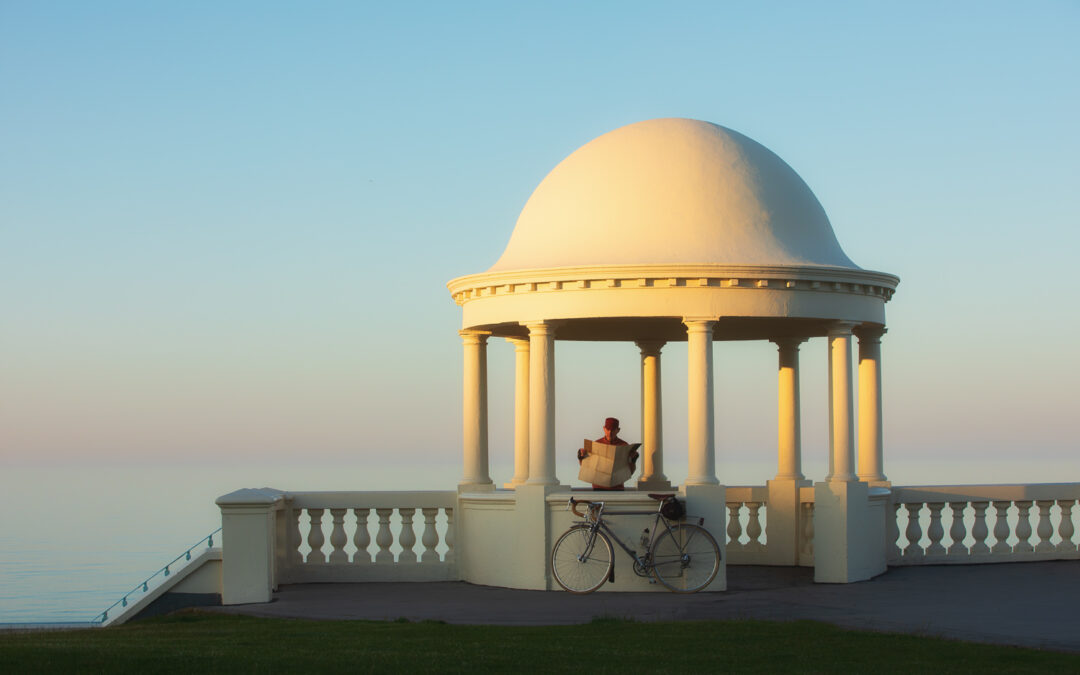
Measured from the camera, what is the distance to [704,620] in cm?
1645

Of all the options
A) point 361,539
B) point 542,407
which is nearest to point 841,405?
point 542,407

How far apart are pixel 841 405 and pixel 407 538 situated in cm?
679

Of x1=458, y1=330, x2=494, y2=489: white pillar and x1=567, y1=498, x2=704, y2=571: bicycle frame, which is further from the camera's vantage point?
x1=458, y1=330, x2=494, y2=489: white pillar

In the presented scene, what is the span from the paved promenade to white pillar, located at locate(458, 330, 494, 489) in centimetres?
199

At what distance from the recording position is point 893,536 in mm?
22969

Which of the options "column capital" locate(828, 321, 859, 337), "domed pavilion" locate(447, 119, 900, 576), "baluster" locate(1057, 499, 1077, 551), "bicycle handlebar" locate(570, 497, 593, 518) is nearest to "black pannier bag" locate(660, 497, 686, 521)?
"domed pavilion" locate(447, 119, 900, 576)

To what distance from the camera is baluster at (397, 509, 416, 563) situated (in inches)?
859

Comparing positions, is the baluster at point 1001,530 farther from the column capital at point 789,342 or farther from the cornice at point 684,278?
the cornice at point 684,278

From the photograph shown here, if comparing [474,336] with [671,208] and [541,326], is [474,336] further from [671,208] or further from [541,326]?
[671,208]

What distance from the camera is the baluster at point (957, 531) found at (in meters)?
23.0

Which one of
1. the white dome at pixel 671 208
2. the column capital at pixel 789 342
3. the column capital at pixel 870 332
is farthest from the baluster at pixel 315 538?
the column capital at pixel 870 332

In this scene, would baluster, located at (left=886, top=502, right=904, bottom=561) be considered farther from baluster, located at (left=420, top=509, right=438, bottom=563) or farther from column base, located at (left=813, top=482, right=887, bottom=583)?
baluster, located at (left=420, top=509, right=438, bottom=563)

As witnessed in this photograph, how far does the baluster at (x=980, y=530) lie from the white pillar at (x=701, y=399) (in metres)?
5.63

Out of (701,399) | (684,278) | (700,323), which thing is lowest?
(701,399)
